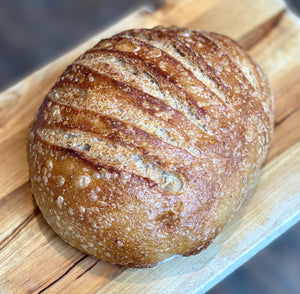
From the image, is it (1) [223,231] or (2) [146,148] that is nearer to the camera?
(2) [146,148]

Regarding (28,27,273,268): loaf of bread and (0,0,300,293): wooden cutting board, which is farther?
(0,0,300,293): wooden cutting board

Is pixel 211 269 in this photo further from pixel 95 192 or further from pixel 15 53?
pixel 15 53

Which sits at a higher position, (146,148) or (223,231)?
(146,148)

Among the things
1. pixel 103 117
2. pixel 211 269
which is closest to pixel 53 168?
pixel 103 117
